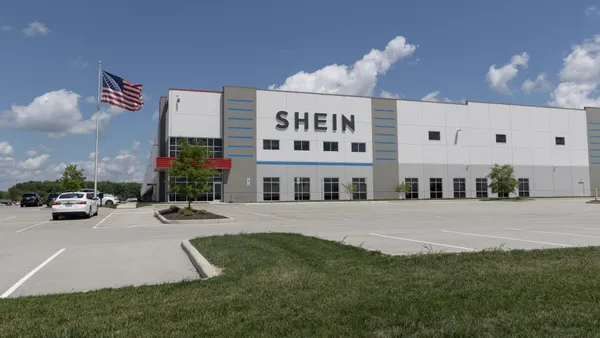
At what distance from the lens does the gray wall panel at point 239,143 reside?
49125 mm

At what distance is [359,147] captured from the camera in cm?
5419

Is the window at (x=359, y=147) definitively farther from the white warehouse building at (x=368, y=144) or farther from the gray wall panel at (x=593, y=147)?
the gray wall panel at (x=593, y=147)

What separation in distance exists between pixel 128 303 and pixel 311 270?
284 centimetres

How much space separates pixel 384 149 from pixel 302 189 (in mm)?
12111

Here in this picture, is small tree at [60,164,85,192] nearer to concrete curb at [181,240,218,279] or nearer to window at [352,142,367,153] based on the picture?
window at [352,142,367,153]

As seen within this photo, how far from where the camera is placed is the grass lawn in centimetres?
414

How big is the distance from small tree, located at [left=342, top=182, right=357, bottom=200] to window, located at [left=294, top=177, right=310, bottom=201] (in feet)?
15.2

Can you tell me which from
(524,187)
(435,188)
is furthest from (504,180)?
(524,187)

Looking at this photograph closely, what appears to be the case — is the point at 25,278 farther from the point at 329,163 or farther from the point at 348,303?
the point at 329,163

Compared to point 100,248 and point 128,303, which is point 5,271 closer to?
point 100,248

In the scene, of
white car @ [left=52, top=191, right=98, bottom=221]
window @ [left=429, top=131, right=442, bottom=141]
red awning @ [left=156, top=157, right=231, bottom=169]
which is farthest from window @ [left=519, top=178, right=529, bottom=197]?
white car @ [left=52, top=191, right=98, bottom=221]

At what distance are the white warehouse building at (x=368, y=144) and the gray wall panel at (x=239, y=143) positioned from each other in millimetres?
116

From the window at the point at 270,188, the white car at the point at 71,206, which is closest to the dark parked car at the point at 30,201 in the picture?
the window at the point at 270,188

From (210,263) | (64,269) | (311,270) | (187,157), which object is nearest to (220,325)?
(311,270)
